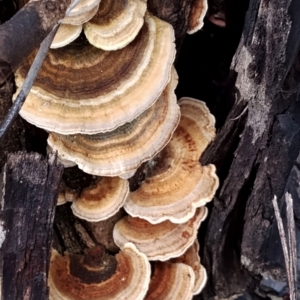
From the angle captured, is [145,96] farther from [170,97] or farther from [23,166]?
[23,166]

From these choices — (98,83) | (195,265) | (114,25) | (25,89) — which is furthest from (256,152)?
(25,89)

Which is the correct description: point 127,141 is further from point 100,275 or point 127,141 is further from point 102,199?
point 100,275

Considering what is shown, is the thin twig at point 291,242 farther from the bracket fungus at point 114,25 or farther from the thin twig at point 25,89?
the thin twig at point 25,89

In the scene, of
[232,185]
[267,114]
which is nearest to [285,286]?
[232,185]

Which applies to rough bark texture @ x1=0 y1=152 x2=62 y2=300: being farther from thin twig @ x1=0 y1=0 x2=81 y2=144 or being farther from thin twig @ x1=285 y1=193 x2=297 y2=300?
thin twig @ x1=285 y1=193 x2=297 y2=300

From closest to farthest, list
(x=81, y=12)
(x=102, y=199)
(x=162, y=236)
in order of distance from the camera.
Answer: (x=81, y=12) → (x=102, y=199) → (x=162, y=236)

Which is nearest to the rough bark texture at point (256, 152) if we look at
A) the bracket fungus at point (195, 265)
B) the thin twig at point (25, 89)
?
the bracket fungus at point (195, 265)
